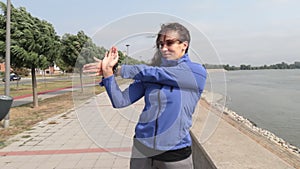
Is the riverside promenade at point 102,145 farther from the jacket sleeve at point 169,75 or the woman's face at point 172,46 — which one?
the woman's face at point 172,46

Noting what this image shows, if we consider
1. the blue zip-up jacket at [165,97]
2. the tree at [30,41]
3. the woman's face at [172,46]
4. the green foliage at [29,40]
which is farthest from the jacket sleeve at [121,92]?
the tree at [30,41]

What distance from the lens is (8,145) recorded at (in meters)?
6.98

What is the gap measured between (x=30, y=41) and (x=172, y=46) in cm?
1113

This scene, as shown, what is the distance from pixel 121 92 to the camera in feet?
5.85

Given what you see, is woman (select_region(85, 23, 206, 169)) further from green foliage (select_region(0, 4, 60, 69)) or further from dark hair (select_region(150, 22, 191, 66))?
green foliage (select_region(0, 4, 60, 69))

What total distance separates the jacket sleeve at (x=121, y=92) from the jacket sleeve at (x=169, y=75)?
0.37 ft

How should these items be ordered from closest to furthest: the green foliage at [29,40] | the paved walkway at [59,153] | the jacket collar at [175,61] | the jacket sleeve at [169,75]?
the jacket sleeve at [169,75] < the jacket collar at [175,61] < the paved walkway at [59,153] < the green foliage at [29,40]

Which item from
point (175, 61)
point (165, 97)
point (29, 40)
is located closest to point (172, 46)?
point (175, 61)

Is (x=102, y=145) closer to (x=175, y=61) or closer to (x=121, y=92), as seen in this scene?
(x=121, y=92)

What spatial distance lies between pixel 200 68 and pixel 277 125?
17047 mm

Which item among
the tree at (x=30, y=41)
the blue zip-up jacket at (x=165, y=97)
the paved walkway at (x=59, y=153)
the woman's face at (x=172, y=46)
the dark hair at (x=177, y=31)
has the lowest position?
the paved walkway at (x=59, y=153)

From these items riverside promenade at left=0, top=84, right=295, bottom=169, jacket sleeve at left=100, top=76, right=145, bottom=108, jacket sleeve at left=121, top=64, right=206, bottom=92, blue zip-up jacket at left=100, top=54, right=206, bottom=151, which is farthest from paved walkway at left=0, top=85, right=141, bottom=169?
jacket sleeve at left=121, top=64, right=206, bottom=92

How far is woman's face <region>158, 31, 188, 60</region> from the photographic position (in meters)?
1.73

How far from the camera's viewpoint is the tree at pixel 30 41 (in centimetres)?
1142
